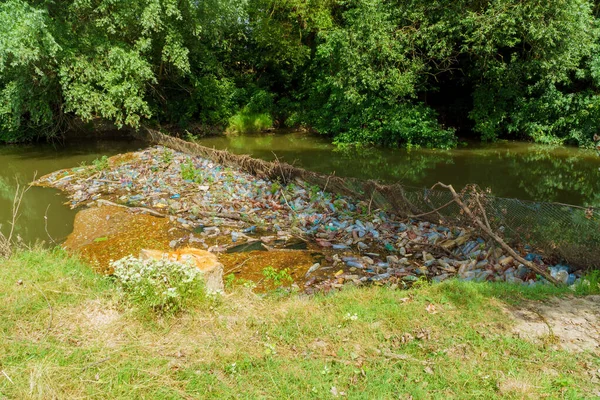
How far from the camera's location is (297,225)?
7.47 metres

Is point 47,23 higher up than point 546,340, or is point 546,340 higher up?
point 47,23

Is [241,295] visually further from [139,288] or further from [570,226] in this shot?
[570,226]

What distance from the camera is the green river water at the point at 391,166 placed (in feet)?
30.6

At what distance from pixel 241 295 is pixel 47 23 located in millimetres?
11166

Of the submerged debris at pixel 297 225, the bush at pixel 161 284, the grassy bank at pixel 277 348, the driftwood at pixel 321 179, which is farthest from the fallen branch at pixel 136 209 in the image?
the bush at pixel 161 284

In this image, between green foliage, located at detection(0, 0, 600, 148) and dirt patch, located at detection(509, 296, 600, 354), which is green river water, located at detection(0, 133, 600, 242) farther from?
dirt patch, located at detection(509, 296, 600, 354)

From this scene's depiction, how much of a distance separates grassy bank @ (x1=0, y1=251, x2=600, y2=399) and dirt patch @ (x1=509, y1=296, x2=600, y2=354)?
121 mm

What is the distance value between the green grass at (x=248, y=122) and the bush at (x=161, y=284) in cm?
1645

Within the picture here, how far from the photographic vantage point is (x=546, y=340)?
3.32 metres

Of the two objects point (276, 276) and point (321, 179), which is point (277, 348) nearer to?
point (276, 276)

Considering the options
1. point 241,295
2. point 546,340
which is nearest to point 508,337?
point 546,340

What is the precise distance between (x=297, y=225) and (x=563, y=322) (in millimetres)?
4523

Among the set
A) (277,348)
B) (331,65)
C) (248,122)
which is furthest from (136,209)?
(248,122)

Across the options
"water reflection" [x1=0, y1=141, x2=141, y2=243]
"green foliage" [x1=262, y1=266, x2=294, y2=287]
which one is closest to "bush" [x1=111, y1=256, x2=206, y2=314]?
"green foliage" [x1=262, y1=266, x2=294, y2=287]
